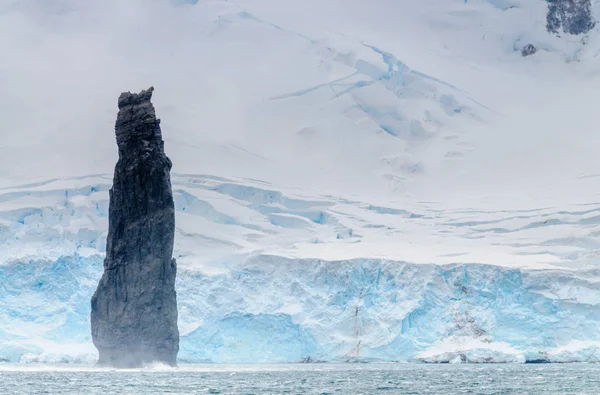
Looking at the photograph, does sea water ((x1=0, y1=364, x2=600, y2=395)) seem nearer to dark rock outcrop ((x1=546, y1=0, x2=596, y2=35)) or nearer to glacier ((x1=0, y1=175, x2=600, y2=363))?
glacier ((x1=0, y1=175, x2=600, y2=363))

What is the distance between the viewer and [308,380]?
5269cm

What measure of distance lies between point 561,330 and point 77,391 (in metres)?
35.3

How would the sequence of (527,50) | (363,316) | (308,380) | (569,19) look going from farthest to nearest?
(527,50) < (569,19) < (363,316) < (308,380)

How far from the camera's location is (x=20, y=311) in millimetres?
69812

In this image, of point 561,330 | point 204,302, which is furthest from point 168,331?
point 561,330

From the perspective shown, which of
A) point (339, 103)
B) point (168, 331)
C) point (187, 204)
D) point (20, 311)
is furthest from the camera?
point (339, 103)

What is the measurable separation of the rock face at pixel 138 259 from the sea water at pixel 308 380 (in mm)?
1356

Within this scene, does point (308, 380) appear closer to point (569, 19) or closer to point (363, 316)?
point (363, 316)

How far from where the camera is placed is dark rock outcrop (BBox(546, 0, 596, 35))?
128m

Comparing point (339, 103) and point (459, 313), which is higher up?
point (339, 103)

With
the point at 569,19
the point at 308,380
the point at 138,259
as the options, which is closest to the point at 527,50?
the point at 569,19

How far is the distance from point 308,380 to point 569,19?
8550 centimetres

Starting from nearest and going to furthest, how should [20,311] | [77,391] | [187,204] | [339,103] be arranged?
[77,391] → [20,311] → [187,204] → [339,103]

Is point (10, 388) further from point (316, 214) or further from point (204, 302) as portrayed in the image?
point (316, 214)
